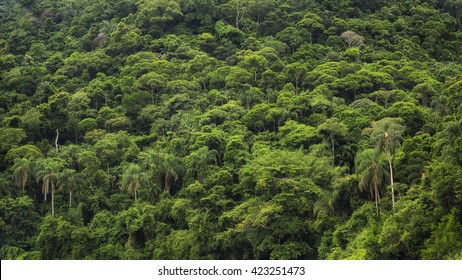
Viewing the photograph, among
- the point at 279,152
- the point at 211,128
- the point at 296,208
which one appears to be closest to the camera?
the point at 296,208

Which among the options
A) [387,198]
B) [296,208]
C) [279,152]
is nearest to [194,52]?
[279,152]

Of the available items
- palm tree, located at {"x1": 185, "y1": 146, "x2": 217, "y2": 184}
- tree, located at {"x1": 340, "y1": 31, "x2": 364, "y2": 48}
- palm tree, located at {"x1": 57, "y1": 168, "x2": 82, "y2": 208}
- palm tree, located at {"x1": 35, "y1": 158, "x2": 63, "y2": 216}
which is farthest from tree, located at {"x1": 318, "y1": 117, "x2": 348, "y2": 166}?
tree, located at {"x1": 340, "y1": 31, "x2": 364, "y2": 48}

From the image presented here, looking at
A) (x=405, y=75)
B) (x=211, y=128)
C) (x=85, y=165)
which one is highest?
(x=405, y=75)

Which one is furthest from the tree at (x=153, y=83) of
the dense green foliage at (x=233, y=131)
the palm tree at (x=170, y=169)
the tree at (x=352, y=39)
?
the tree at (x=352, y=39)

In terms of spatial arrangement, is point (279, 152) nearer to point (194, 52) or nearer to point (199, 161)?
point (199, 161)

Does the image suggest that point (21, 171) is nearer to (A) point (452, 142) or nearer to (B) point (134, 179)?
(B) point (134, 179)

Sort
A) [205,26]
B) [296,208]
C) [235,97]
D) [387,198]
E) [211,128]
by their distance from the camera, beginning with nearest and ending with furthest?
[387,198] → [296,208] → [211,128] → [235,97] → [205,26]

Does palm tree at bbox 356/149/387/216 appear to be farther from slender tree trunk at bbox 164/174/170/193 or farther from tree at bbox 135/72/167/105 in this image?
tree at bbox 135/72/167/105
